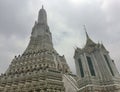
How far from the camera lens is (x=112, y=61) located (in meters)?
31.0

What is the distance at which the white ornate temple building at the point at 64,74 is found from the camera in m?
27.5

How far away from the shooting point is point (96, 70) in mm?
29203

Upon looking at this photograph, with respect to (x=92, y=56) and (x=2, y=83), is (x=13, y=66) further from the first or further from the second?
(x=92, y=56)

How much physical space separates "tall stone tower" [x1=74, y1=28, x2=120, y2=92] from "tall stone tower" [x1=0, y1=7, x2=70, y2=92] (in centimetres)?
839

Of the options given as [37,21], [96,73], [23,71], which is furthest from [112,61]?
[37,21]

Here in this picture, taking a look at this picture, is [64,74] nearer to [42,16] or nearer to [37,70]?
[37,70]

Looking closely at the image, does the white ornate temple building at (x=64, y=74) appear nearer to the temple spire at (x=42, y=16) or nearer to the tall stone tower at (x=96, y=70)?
the tall stone tower at (x=96, y=70)

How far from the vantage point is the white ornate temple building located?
2747 cm

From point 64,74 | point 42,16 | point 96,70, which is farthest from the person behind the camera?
point 42,16

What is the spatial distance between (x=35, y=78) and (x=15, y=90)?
5.50 metres

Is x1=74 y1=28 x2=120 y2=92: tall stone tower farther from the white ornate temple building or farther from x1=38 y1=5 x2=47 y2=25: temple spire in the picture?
x1=38 y1=5 x2=47 y2=25: temple spire

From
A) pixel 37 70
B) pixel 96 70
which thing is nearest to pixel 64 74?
pixel 37 70

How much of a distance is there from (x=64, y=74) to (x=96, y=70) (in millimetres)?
13249

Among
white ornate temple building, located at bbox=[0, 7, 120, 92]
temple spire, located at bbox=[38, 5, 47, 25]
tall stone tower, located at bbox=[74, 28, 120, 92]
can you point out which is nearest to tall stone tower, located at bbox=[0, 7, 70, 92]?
white ornate temple building, located at bbox=[0, 7, 120, 92]
